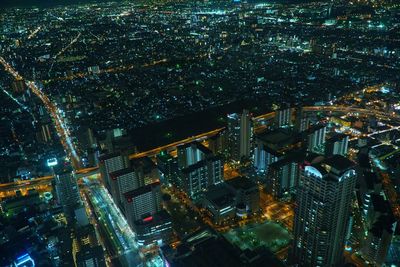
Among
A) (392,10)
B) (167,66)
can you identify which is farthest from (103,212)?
(392,10)

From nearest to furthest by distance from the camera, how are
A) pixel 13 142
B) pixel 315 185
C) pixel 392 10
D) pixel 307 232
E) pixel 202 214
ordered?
pixel 315 185 < pixel 307 232 < pixel 202 214 < pixel 13 142 < pixel 392 10

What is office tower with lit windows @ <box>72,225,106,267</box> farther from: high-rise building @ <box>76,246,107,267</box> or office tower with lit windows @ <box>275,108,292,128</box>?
office tower with lit windows @ <box>275,108,292,128</box>

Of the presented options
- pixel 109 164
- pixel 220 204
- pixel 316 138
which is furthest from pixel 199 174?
pixel 316 138

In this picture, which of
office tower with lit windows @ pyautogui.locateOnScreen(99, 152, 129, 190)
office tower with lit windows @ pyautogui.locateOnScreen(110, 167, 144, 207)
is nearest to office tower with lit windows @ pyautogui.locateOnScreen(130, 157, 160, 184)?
office tower with lit windows @ pyautogui.locateOnScreen(110, 167, 144, 207)

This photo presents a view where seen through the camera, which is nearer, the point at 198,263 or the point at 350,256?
the point at 198,263

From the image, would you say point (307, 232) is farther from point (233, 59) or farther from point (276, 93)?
point (233, 59)

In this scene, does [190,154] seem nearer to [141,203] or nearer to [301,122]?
[141,203]

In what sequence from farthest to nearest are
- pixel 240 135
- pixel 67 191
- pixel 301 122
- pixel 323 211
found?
pixel 301 122 < pixel 240 135 < pixel 67 191 < pixel 323 211
